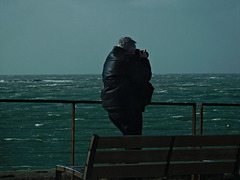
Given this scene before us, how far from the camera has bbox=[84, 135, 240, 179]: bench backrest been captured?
3.29 m

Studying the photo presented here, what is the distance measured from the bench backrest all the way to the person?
22.3 inches

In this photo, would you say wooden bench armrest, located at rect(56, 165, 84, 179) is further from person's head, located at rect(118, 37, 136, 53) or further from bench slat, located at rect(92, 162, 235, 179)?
person's head, located at rect(118, 37, 136, 53)

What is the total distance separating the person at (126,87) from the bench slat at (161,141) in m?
0.73

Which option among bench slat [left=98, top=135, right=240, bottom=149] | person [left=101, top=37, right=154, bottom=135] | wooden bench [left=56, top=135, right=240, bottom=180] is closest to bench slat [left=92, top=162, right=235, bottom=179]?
wooden bench [left=56, top=135, right=240, bottom=180]

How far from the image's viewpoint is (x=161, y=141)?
3369 mm

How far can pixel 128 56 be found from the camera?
4059mm

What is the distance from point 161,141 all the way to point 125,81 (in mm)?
829

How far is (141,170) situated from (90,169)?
0.38 metres

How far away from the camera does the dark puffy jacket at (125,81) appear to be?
13.2 ft

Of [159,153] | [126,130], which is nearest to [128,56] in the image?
[126,130]

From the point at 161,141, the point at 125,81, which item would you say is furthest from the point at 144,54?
the point at 161,141

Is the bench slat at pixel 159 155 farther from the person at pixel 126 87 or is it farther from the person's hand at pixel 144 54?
the person's hand at pixel 144 54

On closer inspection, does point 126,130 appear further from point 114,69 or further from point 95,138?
point 95,138

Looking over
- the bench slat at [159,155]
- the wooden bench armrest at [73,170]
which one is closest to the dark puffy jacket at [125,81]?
the wooden bench armrest at [73,170]
